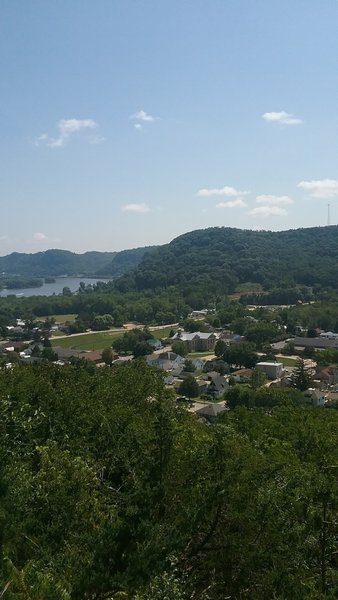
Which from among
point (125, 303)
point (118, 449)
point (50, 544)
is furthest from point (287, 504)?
point (125, 303)

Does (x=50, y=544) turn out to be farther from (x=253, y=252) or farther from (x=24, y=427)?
(x=253, y=252)

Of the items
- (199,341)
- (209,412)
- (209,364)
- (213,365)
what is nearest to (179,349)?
(199,341)

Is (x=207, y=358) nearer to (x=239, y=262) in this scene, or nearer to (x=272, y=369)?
(x=272, y=369)

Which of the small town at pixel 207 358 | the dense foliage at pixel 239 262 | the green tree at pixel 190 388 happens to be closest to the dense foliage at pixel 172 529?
the small town at pixel 207 358

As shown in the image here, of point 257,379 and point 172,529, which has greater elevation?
point 172,529

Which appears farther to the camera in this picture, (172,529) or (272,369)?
(272,369)

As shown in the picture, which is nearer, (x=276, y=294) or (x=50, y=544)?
(x=50, y=544)

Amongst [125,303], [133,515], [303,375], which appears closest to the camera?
[133,515]
